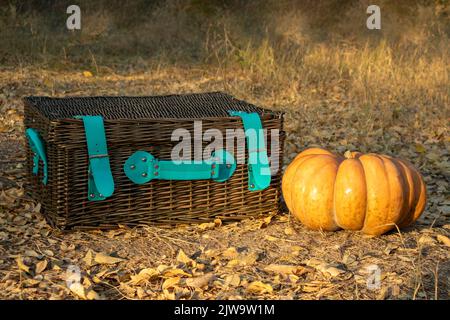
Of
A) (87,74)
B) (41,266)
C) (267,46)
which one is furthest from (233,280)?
(267,46)

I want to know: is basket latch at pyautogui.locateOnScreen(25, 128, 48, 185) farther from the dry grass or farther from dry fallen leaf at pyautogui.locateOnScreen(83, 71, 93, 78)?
dry fallen leaf at pyautogui.locateOnScreen(83, 71, 93, 78)

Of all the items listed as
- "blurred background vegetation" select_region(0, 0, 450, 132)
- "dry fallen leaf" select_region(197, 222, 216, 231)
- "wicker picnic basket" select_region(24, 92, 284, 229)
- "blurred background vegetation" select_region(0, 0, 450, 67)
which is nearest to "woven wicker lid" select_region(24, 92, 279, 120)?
"wicker picnic basket" select_region(24, 92, 284, 229)

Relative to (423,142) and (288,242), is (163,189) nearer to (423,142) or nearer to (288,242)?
(288,242)

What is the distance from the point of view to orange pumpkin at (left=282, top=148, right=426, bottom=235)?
3627mm

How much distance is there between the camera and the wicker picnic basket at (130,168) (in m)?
3.67

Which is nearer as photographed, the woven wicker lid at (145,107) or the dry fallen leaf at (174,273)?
the dry fallen leaf at (174,273)

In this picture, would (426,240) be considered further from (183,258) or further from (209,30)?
(209,30)

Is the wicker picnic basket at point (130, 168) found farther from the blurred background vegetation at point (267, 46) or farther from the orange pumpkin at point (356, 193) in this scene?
the blurred background vegetation at point (267, 46)

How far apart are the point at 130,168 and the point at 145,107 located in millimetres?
510

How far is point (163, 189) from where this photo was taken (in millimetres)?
3883

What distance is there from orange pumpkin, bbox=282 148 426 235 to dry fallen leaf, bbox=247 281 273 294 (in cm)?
73

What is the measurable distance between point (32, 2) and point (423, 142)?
7.86 metres

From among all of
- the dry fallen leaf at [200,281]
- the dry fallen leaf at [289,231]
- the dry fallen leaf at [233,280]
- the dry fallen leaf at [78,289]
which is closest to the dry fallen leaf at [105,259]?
the dry fallen leaf at [78,289]

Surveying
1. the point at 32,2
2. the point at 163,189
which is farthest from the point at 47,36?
the point at 163,189
